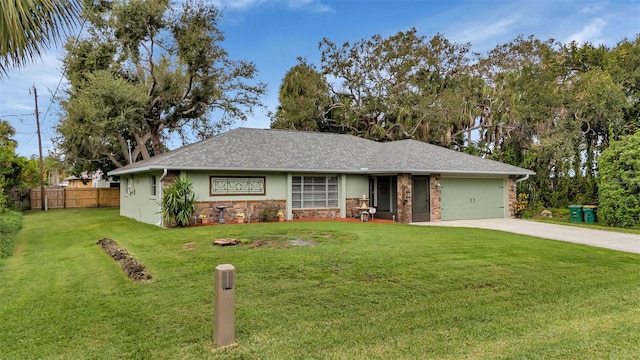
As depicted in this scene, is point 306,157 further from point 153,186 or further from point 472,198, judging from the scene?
point 472,198

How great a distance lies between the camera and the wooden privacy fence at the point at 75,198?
23391 millimetres

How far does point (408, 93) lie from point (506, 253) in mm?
20406

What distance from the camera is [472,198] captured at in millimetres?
16688

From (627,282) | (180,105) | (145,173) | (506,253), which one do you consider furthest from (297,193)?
(180,105)

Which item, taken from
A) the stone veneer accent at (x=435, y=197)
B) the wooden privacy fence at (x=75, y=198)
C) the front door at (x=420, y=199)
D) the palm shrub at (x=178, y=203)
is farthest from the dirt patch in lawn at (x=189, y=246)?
the wooden privacy fence at (x=75, y=198)

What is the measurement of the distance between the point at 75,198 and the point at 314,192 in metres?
18.7

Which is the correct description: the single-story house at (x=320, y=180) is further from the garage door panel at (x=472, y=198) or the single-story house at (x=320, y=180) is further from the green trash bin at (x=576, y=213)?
the green trash bin at (x=576, y=213)

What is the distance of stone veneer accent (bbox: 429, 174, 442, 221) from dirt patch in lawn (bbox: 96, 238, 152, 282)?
38.4 ft

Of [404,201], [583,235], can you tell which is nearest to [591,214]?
[583,235]

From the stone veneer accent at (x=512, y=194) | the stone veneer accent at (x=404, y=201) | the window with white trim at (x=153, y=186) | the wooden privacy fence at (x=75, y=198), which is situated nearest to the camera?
the window with white trim at (x=153, y=186)

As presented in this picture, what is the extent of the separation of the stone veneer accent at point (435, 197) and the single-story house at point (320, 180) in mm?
42

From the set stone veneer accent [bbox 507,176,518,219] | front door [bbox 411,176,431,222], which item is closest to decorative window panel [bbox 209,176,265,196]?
front door [bbox 411,176,431,222]

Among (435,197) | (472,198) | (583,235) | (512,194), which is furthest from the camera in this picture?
(512,194)

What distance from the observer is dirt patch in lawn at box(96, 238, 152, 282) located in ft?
19.8
